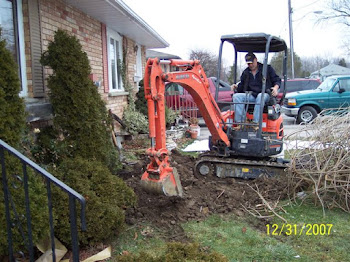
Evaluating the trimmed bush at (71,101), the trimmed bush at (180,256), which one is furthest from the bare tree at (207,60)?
the trimmed bush at (180,256)

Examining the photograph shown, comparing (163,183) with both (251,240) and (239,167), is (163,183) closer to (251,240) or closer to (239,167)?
(251,240)

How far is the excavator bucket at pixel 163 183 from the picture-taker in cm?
462

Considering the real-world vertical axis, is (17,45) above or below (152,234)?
above

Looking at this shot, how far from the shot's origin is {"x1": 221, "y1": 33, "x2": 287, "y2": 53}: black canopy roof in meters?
5.99

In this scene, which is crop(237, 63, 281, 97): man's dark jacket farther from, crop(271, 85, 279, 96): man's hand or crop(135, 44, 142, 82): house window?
crop(135, 44, 142, 82): house window

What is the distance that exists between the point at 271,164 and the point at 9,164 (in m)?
4.31

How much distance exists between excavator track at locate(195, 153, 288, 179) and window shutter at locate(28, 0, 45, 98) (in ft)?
9.95

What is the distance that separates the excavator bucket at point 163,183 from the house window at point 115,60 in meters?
5.19

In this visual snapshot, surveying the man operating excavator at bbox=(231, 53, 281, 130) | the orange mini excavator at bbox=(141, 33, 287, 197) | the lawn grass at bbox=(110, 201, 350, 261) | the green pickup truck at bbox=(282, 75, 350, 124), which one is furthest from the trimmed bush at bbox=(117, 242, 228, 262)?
the green pickup truck at bbox=(282, 75, 350, 124)

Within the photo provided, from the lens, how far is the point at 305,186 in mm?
5410

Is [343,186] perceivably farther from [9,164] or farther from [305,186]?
[9,164]

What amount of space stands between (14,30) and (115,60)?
207 inches

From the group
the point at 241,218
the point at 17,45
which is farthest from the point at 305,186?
the point at 17,45
